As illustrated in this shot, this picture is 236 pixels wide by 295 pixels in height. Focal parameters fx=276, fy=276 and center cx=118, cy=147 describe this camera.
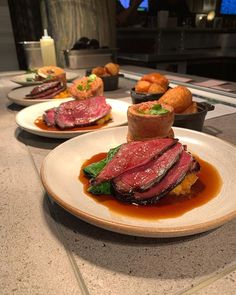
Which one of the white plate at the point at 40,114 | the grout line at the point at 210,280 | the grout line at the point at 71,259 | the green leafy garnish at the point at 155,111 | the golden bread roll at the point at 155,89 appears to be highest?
the green leafy garnish at the point at 155,111

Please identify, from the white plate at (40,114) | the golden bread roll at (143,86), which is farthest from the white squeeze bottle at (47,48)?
the golden bread roll at (143,86)

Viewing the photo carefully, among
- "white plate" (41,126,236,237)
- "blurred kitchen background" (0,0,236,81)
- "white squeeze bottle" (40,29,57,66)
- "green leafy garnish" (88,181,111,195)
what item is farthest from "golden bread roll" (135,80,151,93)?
"blurred kitchen background" (0,0,236,81)

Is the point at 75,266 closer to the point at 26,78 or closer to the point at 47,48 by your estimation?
the point at 26,78

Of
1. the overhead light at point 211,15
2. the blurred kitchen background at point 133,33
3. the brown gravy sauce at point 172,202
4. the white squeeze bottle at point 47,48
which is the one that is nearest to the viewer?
the brown gravy sauce at point 172,202

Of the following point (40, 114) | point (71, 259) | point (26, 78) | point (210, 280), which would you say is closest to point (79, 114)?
point (40, 114)

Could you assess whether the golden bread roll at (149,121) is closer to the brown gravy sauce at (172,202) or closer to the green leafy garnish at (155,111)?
the green leafy garnish at (155,111)

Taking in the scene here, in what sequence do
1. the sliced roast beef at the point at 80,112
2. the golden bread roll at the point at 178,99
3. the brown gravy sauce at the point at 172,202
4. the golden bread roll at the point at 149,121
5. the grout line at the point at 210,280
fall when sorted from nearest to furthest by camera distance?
1. the grout line at the point at 210,280
2. the brown gravy sauce at the point at 172,202
3. the golden bread roll at the point at 149,121
4. the golden bread roll at the point at 178,99
5. the sliced roast beef at the point at 80,112
